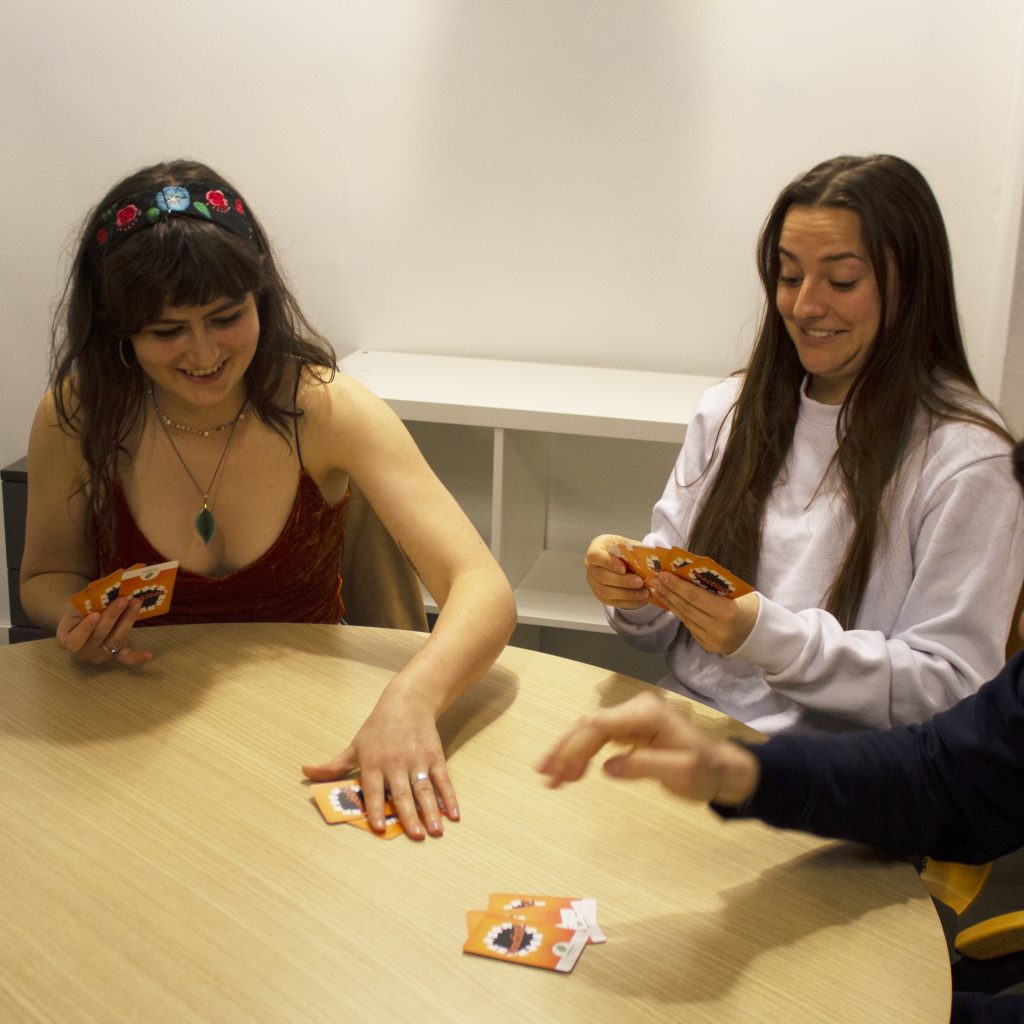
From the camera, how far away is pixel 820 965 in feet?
3.95

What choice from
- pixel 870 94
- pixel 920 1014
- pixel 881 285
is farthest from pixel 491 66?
pixel 920 1014

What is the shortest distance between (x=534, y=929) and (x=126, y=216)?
1.26 meters

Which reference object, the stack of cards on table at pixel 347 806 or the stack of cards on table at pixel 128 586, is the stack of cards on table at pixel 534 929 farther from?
the stack of cards on table at pixel 128 586

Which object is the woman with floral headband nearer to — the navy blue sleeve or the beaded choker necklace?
the beaded choker necklace

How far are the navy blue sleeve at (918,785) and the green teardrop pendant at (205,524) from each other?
1.13 meters

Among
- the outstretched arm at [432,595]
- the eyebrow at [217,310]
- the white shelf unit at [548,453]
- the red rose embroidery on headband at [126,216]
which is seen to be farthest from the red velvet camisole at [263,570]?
the white shelf unit at [548,453]

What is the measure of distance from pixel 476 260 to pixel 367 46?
634mm

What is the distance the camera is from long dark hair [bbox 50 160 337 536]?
1840mm

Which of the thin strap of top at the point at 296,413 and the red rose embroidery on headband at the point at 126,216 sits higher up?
the red rose embroidery on headband at the point at 126,216

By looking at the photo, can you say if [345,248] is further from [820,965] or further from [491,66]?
[820,965]

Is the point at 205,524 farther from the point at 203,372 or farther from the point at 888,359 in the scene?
the point at 888,359

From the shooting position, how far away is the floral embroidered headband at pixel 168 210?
1.86m

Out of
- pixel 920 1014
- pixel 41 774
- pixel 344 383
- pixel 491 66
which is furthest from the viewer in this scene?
pixel 491 66

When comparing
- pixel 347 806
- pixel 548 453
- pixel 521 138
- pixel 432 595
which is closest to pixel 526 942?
pixel 347 806
